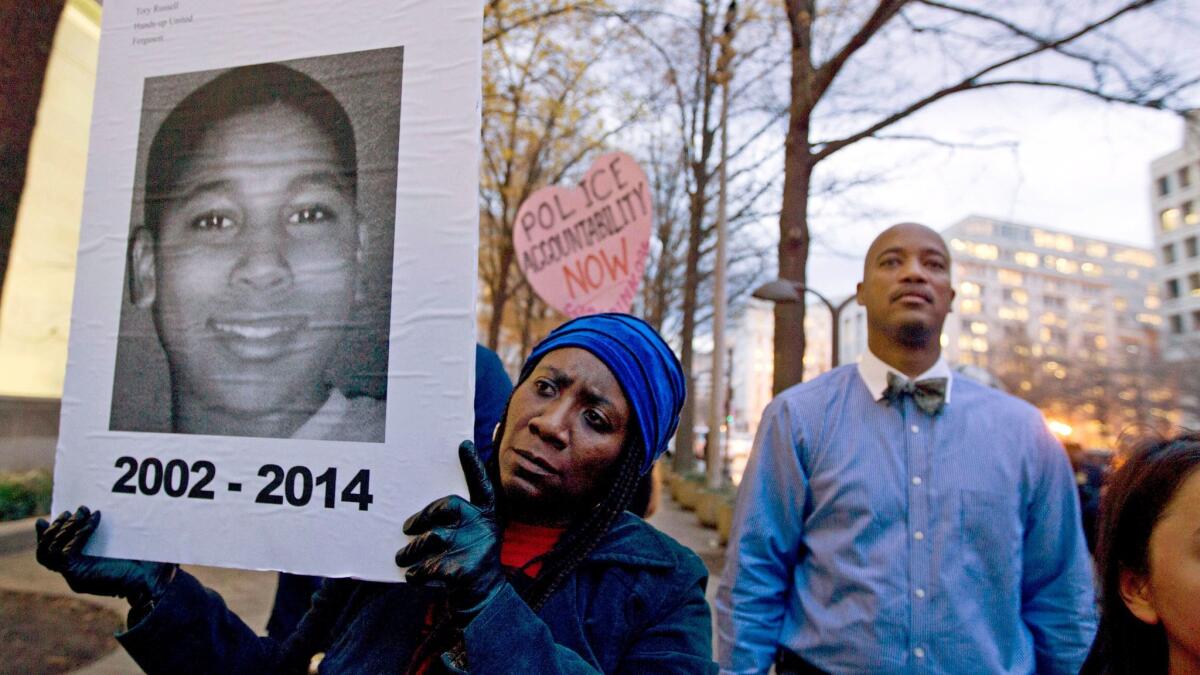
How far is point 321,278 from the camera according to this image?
140 centimetres

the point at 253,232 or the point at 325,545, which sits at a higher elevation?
the point at 253,232

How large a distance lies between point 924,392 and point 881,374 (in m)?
0.14

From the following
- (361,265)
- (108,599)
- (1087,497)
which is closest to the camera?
(361,265)

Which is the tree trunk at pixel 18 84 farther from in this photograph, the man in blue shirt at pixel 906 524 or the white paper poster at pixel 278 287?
the man in blue shirt at pixel 906 524

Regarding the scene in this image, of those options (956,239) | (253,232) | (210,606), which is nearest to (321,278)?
(253,232)

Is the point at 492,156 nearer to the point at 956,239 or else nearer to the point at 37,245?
the point at 37,245

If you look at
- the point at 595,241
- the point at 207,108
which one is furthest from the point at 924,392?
the point at 595,241

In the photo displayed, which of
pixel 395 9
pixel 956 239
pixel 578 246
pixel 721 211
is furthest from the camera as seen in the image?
pixel 956 239

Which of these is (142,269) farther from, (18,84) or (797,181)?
(797,181)

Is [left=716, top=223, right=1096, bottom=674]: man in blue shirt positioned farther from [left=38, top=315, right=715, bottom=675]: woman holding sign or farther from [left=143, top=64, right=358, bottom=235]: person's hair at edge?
[left=143, top=64, right=358, bottom=235]: person's hair at edge

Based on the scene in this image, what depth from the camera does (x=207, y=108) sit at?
1524 millimetres

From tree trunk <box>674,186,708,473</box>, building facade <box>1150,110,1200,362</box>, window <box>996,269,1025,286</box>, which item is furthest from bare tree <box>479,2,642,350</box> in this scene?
window <box>996,269,1025,286</box>

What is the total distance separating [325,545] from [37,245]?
1061 cm

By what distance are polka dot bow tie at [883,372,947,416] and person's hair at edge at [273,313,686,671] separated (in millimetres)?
1092
